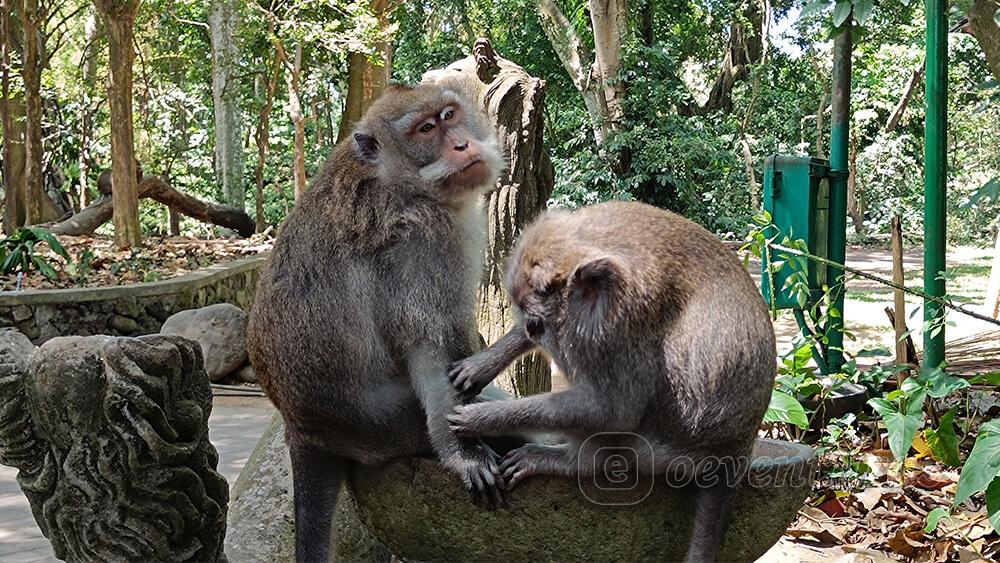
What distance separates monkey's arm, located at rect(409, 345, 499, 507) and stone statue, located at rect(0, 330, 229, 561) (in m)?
0.62

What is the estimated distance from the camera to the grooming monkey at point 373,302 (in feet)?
9.05

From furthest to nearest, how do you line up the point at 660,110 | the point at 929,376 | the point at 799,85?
the point at 799,85 → the point at 660,110 → the point at 929,376

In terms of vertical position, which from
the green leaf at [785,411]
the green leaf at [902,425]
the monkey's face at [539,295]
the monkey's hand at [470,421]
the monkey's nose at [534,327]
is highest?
the monkey's face at [539,295]

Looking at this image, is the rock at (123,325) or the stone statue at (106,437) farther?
the rock at (123,325)

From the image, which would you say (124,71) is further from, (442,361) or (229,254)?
(442,361)

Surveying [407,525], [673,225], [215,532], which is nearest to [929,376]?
[673,225]

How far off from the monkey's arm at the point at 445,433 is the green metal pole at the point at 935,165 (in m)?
3.76

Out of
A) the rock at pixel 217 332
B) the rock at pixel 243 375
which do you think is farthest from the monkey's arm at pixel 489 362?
the rock at pixel 243 375

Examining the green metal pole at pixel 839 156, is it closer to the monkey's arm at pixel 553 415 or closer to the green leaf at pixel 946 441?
the green leaf at pixel 946 441

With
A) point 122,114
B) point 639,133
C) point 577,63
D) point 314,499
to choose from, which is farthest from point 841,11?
point 577,63

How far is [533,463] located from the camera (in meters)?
2.55

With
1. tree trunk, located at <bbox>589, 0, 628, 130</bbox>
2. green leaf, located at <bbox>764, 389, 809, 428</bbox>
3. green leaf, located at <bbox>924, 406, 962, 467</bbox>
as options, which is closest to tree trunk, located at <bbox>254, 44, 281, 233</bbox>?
tree trunk, located at <bbox>589, 0, 628, 130</bbox>

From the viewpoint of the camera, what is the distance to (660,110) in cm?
1717

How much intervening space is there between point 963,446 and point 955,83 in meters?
18.9
